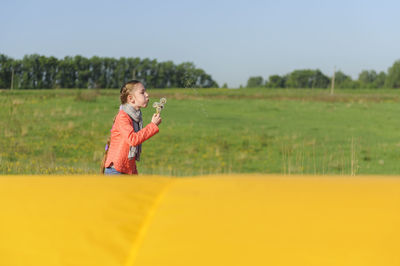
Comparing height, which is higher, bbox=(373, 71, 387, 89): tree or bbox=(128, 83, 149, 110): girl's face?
bbox=(373, 71, 387, 89): tree

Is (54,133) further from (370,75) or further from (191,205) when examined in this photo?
(370,75)

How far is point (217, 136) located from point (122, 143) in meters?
17.0

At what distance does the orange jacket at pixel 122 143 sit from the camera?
379cm

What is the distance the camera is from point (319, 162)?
1454cm

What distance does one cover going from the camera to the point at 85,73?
957 inches

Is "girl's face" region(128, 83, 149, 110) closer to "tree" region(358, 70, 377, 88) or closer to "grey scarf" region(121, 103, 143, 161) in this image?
"grey scarf" region(121, 103, 143, 161)

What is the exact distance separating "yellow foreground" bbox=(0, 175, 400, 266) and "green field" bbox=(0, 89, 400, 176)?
327 inches

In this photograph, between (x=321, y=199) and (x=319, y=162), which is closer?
(x=321, y=199)

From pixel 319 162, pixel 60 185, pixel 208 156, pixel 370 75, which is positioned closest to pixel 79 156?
pixel 208 156

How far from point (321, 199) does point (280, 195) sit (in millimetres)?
145

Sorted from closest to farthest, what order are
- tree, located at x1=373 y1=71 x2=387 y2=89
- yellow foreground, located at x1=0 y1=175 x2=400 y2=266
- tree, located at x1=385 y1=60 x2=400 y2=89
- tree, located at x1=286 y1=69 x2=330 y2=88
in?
yellow foreground, located at x1=0 y1=175 x2=400 y2=266 → tree, located at x1=286 y1=69 x2=330 y2=88 → tree, located at x1=373 y1=71 x2=387 y2=89 → tree, located at x1=385 y1=60 x2=400 y2=89

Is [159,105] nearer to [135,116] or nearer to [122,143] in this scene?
[135,116]

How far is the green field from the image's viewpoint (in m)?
14.8

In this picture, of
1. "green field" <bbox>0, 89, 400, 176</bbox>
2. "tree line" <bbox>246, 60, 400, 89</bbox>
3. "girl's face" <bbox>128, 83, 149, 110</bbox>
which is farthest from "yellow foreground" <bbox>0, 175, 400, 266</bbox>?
"tree line" <bbox>246, 60, 400, 89</bbox>
